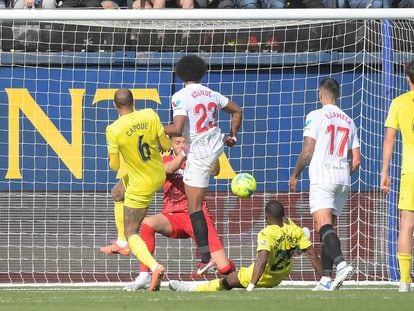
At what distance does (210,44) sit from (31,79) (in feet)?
6.98

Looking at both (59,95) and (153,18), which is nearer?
(153,18)

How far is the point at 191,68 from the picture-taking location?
40.4 feet

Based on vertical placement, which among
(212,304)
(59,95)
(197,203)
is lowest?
(212,304)

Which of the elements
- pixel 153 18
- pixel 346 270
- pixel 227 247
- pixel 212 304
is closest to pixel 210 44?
pixel 153 18

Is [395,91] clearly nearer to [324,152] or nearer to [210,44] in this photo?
[210,44]

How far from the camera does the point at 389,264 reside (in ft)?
47.7

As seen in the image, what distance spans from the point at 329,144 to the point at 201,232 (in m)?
1.48

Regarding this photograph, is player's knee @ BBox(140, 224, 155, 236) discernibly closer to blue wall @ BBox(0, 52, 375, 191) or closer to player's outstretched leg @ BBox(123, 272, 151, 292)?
player's outstretched leg @ BBox(123, 272, 151, 292)

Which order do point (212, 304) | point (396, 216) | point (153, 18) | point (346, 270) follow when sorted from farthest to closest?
1. point (396, 216)
2. point (153, 18)
3. point (346, 270)
4. point (212, 304)

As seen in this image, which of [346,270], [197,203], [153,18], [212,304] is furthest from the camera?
[153,18]

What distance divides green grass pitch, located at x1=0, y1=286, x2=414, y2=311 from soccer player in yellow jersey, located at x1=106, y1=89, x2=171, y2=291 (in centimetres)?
78

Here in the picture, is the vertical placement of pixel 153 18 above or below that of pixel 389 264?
above

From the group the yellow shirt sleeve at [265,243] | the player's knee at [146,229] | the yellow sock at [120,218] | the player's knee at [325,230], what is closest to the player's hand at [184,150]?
the player's knee at [146,229]

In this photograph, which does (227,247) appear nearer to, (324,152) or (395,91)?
(395,91)
